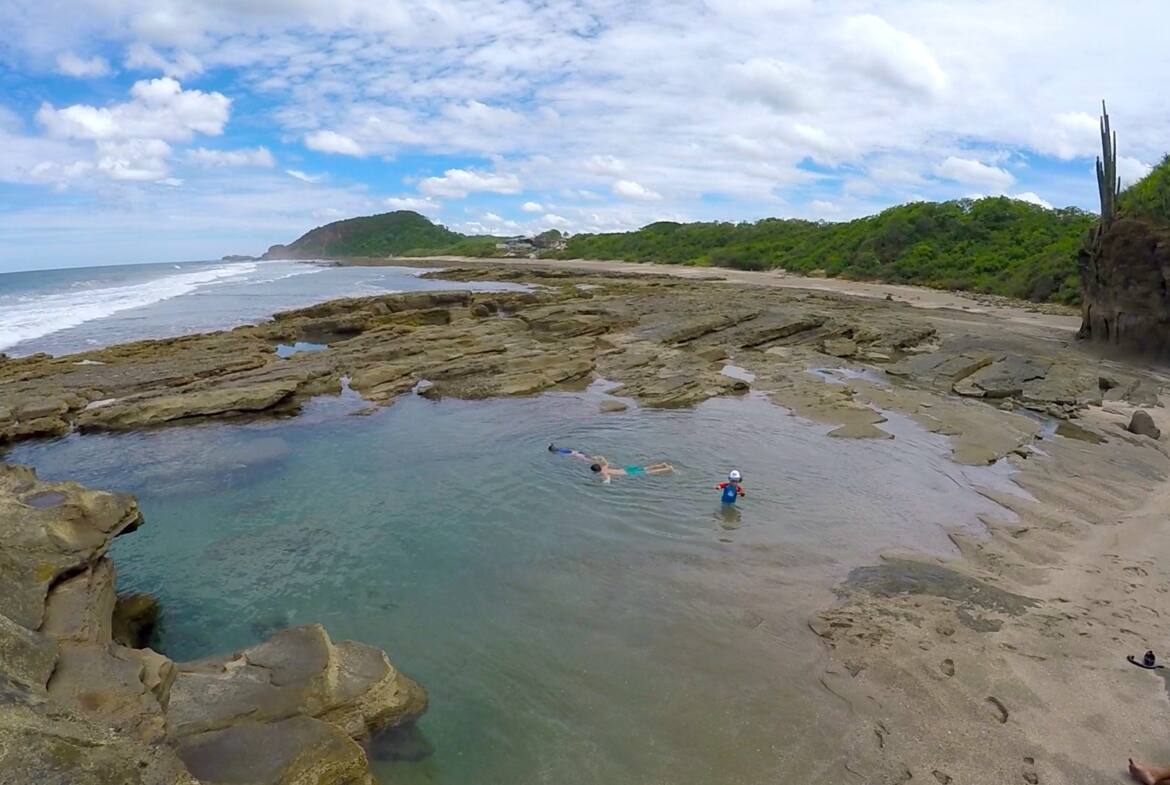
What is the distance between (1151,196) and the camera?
21500 millimetres

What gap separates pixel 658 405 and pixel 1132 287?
1510 centimetres

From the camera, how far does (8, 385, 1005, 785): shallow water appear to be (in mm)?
5988

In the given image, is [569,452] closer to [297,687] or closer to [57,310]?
[297,687]

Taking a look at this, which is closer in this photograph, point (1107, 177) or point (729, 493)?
point (729, 493)

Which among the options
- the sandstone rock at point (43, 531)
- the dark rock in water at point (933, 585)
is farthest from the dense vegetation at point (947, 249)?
the sandstone rock at point (43, 531)

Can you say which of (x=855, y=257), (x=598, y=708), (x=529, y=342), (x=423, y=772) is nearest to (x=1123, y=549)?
(x=598, y=708)

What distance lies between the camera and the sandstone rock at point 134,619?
7.24 m

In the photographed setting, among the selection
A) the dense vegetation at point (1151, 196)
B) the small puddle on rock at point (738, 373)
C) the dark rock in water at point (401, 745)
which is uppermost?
the dense vegetation at point (1151, 196)

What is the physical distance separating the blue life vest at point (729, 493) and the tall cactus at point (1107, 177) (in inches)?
749

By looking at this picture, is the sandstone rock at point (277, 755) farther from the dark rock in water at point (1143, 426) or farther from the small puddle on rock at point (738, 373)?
the small puddle on rock at point (738, 373)

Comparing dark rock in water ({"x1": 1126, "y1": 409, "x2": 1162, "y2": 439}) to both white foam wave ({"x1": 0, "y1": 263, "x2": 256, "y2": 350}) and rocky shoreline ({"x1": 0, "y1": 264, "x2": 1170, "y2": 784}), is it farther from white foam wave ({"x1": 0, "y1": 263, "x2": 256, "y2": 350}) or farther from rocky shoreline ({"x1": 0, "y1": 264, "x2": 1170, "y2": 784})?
white foam wave ({"x1": 0, "y1": 263, "x2": 256, "y2": 350})

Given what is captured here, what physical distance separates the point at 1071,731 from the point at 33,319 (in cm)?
4505

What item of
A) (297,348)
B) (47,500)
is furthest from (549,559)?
(297,348)

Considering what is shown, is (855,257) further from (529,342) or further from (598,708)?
(598,708)
